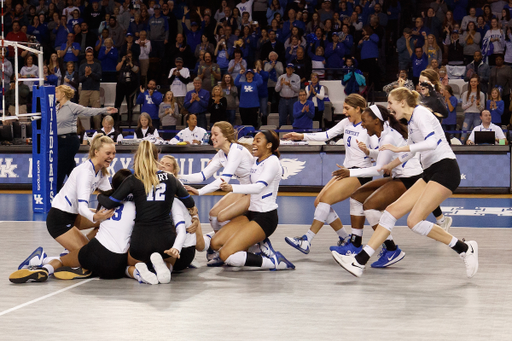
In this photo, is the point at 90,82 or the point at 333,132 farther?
the point at 90,82

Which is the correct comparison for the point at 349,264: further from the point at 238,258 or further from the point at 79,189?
the point at 79,189

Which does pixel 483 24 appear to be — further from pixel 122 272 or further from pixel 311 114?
pixel 122 272

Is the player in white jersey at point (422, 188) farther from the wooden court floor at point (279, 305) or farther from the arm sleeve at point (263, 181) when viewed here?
the arm sleeve at point (263, 181)

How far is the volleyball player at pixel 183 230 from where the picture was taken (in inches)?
253

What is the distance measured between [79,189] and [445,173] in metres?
3.74

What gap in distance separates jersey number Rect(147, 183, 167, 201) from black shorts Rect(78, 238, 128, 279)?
64 cm

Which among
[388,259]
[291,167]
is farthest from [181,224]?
[291,167]

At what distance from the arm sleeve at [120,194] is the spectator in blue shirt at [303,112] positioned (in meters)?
10.4

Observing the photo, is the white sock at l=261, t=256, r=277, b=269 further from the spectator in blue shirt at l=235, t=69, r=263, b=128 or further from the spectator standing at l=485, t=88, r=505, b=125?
the spectator standing at l=485, t=88, r=505, b=125

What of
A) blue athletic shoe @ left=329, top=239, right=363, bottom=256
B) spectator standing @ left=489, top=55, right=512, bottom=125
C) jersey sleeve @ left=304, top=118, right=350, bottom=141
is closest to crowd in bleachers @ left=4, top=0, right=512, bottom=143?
spectator standing @ left=489, top=55, right=512, bottom=125

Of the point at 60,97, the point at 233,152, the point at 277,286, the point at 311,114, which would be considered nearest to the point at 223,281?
the point at 277,286

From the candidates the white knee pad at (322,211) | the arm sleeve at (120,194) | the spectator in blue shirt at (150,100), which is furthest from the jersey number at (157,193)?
the spectator in blue shirt at (150,100)

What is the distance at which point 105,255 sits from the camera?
6.38 meters

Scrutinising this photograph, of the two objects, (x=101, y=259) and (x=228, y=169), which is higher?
(x=228, y=169)
